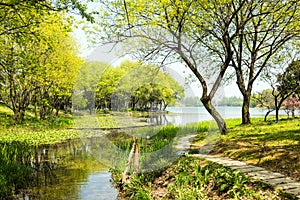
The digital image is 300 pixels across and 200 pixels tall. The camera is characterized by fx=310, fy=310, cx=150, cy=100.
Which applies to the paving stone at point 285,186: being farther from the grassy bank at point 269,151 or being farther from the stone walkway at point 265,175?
the grassy bank at point 269,151

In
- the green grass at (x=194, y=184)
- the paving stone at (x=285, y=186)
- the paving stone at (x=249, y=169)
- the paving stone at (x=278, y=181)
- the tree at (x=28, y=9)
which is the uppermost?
the tree at (x=28, y=9)

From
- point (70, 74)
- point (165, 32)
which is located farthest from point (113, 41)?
point (70, 74)

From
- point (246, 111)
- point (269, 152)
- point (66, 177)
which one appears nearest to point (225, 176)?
point (269, 152)

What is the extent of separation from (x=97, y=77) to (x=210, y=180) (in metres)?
9.66

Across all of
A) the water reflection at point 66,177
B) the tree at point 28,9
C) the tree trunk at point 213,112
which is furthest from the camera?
the tree trunk at point 213,112

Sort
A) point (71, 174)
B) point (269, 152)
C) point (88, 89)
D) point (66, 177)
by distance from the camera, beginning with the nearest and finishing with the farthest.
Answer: point (269, 152)
point (66, 177)
point (71, 174)
point (88, 89)

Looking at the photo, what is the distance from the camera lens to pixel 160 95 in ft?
46.1

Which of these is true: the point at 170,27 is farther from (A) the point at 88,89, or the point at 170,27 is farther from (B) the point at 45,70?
(B) the point at 45,70

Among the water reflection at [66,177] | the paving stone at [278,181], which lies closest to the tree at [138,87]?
the water reflection at [66,177]

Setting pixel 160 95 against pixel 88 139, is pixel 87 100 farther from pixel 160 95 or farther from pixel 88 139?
pixel 160 95

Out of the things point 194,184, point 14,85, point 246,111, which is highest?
point 14,85

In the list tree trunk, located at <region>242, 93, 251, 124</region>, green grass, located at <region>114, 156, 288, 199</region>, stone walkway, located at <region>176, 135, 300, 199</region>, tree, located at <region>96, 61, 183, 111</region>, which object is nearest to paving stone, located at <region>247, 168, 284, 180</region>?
stone walkway, located at <region>176, 135, 300, 199</region>

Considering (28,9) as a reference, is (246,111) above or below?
below

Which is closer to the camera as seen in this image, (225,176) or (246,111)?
(225,176)
